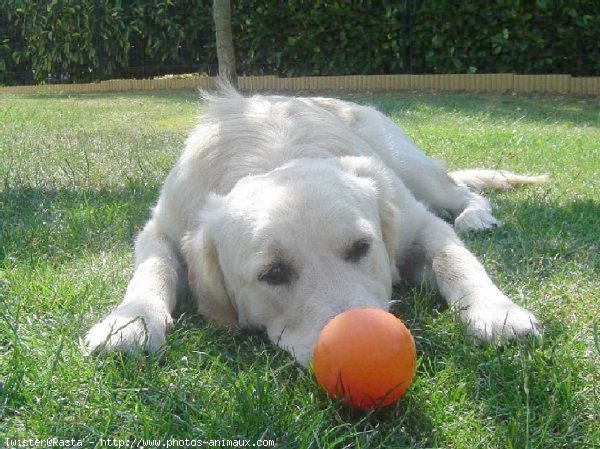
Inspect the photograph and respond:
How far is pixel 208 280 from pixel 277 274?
0.49 metres

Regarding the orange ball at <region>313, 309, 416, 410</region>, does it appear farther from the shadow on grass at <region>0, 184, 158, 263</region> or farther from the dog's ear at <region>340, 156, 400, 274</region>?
the shadow on grass at <region>0, 184, 158, 263</region>

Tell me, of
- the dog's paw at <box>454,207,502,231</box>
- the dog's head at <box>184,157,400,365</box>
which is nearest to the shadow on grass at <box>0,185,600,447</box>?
the dog's head at <box>184,157,400,365</box>

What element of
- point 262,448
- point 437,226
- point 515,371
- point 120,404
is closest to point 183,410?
point 120,404

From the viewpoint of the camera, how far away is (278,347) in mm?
2736

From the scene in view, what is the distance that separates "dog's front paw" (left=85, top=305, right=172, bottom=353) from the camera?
2.59 metres

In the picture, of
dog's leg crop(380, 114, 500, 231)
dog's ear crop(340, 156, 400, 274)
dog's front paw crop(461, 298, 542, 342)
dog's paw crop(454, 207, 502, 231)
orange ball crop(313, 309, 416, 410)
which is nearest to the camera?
orange ball crop(313, 309, 416, 410)

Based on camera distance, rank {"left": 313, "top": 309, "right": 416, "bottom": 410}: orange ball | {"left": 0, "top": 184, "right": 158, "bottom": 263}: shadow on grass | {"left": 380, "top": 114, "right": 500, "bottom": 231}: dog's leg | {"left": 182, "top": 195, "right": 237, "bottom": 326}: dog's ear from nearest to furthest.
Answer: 1. {"left": 313, "top": 309, "right": 416, "bottom": 410}: orange ball
2. {"left": 182, "top": 195, "right": 237, "bottom": 326}: dog's ear
3. {"left": 0, "top": 184, "right": 158, "bottom": 263}: shadow on grass
4. {"left": 380, "top": 114, "right": 500, "bottom": 231}: dog's leg

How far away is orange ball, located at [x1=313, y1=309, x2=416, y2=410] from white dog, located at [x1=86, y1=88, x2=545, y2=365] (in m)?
0.33

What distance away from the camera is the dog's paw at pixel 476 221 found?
4.43 m

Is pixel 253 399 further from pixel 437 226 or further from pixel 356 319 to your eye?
pixel 437 226

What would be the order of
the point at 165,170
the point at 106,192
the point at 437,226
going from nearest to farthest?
1. the point at 437,226
2. the point at 106,192
3. the point at 165,170

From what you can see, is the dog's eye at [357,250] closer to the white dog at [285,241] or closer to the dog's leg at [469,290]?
the white dog at [285,241]

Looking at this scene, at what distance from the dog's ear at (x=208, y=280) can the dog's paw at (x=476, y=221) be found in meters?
1.84

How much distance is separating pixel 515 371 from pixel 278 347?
86 centimetres
